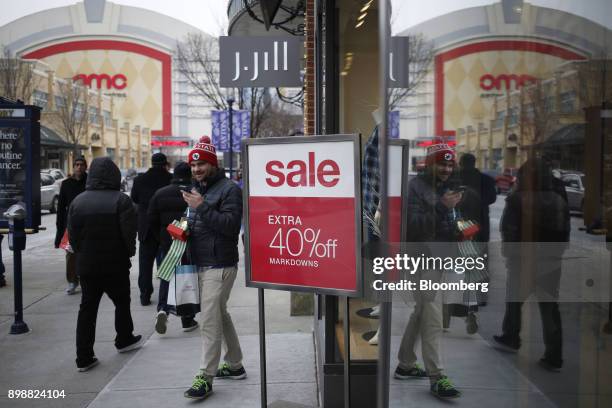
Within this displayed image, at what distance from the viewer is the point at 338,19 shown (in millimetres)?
4523

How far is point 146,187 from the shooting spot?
8031 mm

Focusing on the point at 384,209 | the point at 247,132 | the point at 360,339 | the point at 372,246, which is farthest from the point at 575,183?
the point at 247,132

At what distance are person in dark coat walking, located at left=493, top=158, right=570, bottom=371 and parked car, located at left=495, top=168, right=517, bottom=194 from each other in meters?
0.02

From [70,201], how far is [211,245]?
15.7ft

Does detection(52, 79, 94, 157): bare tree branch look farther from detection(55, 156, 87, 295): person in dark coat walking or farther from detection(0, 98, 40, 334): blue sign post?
detection(55, 156, 87, 295): person in dark coat walking

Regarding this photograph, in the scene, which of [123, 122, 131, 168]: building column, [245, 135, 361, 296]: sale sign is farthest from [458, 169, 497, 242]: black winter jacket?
[123, 122, 131, 168]: building column

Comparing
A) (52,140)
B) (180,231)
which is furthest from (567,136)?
(52,140)

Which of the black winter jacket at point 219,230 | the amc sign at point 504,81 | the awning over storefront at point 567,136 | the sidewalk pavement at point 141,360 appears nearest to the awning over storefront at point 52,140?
the sidewalk pavement at point 141,360

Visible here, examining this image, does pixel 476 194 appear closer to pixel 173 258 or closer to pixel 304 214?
pixel 304 214

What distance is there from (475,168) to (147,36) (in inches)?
2405

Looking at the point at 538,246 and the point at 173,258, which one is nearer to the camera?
the point at 538,246

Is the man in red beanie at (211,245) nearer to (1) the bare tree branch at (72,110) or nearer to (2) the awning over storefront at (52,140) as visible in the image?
(2) the awning over storefront at (52,140)

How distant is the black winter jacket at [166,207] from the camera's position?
22.0 ft

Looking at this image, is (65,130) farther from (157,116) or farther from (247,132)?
(247,132)
